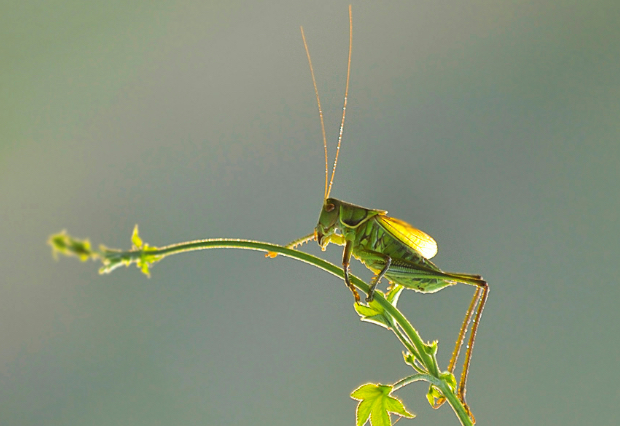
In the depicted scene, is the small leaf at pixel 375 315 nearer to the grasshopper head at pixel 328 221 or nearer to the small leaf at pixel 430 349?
the small leaf at pixel 430 349

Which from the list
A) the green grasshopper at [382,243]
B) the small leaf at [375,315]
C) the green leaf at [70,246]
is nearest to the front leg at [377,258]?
the green grasshopper at [382,243]

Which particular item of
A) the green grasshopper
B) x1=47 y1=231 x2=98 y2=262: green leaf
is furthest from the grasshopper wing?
x1=47 y1=231 x2=98 y2=262: green leaf

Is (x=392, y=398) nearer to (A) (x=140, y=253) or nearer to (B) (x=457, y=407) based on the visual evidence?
(B) (x=457, y=407)

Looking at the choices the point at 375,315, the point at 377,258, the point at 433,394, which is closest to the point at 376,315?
the point at 375,315

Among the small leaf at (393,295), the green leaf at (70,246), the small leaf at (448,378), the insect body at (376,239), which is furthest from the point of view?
the insect body at (376,239)

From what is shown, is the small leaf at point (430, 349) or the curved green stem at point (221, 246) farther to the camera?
the small leaf at point (430, 349)

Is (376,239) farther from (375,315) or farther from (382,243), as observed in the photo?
(375,315)
